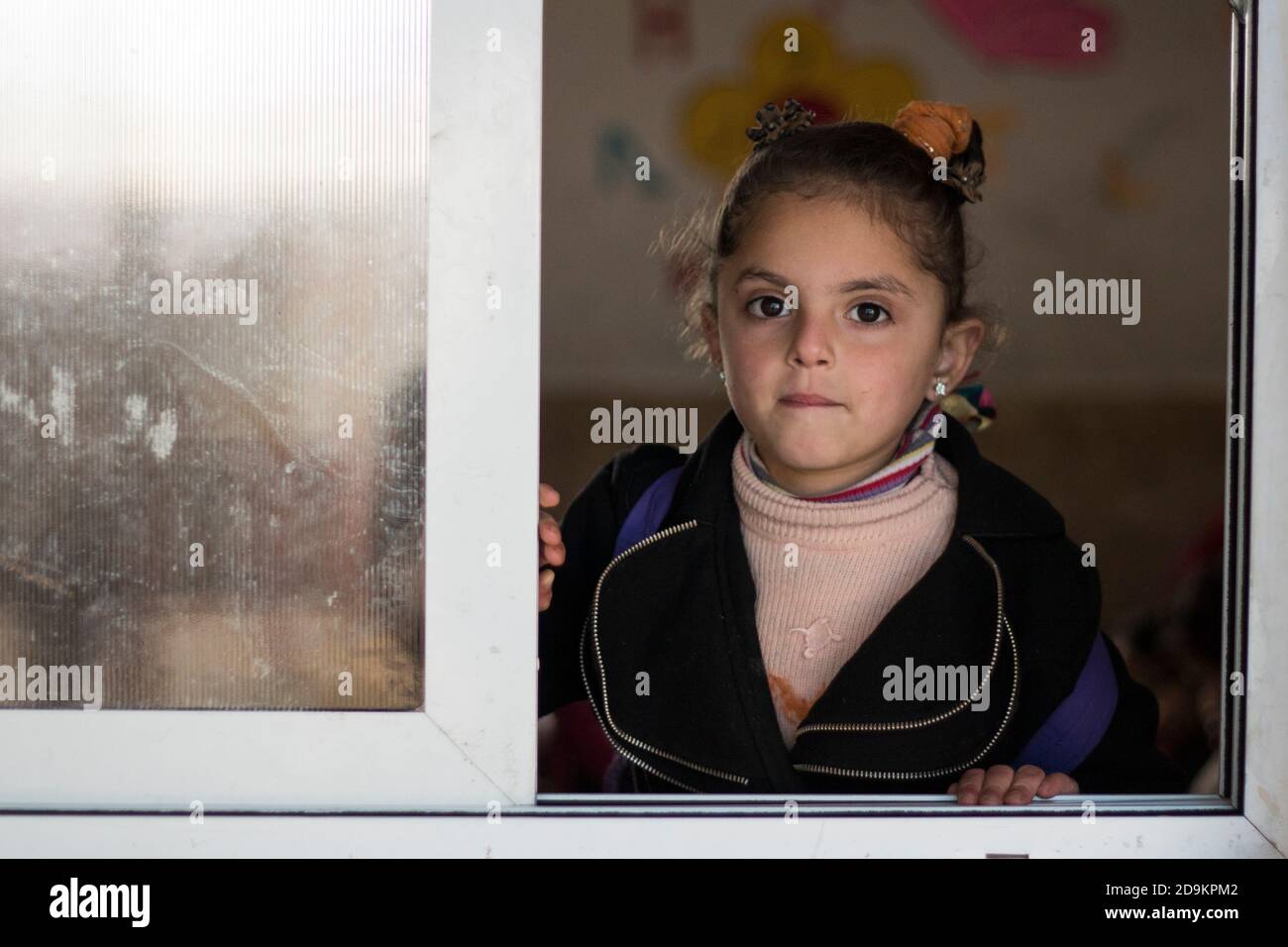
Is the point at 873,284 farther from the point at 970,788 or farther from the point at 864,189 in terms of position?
the point at 970,788

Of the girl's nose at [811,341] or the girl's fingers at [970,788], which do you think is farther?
the girl's nose at [811,341]

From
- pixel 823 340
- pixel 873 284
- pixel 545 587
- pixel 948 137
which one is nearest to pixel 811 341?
pixel 823 340

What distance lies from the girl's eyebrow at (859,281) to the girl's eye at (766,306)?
0.09 feet

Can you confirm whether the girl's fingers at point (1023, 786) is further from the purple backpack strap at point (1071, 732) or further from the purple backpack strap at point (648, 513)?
A: the purple backpack strap at point (648, 513)

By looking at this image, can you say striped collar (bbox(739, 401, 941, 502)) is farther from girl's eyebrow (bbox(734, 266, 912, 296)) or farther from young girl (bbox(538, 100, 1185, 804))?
girl's eyebrow (bbox(734, 266, 912, 296))

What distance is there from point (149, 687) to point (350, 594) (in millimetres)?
230

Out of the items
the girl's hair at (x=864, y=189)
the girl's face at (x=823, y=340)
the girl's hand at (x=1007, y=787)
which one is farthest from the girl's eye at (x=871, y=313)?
the girl's hand at (x=1007, y=787)

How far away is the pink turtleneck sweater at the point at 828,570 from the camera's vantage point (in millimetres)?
1935

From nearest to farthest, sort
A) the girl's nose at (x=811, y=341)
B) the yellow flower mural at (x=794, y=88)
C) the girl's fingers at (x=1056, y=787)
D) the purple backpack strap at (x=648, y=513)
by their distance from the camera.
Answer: the girl's fingers at (x=1056, y=787), the girl's nose at (x=811, y=341), the purple backpack strap at (x=648, y=513), the yellow flower mural at (x=794, y=88)

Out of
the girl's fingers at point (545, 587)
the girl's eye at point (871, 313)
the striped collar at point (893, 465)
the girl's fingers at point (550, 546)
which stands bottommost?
the girl's fingers at point (545, 587)

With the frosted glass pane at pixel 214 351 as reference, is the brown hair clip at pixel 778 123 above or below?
above

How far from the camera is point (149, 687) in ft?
4.80
